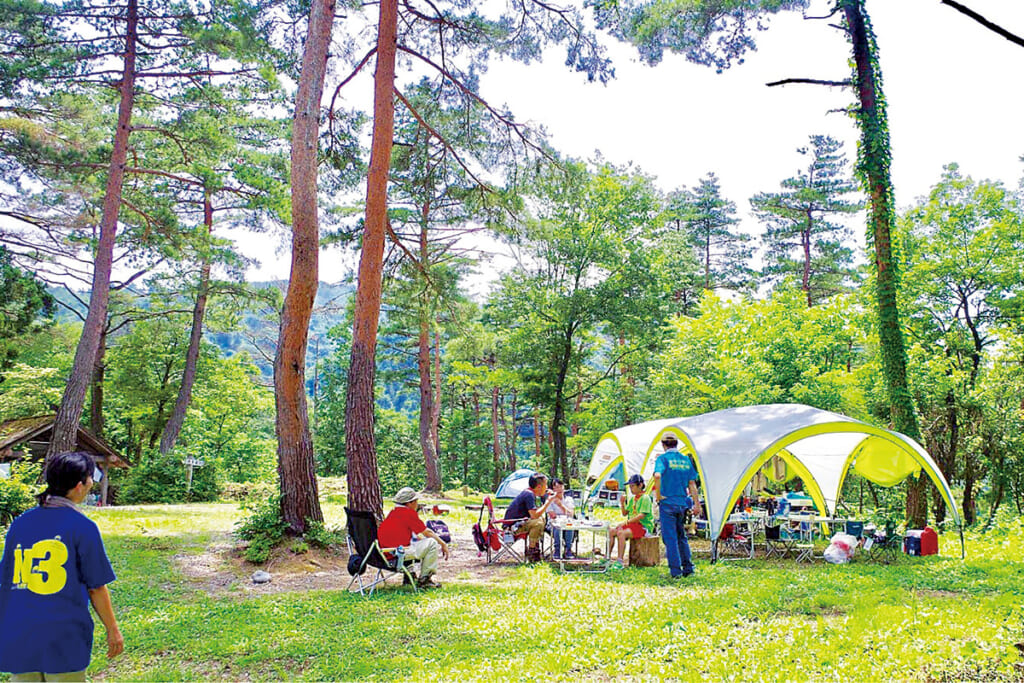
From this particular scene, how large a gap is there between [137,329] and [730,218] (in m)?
25.0

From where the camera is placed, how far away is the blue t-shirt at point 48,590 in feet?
8.25

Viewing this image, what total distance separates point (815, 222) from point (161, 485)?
25.4 meters

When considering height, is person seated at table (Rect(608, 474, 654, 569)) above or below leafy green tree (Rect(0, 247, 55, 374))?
below

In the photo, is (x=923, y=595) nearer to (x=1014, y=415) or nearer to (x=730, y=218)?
(x=1014, y=415)

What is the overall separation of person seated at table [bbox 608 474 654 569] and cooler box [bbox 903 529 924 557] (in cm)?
341

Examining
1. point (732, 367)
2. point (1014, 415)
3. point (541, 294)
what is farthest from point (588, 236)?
point (1014, 415)

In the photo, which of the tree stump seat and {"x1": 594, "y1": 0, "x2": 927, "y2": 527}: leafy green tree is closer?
the tree stump seat

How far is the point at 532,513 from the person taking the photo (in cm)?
835

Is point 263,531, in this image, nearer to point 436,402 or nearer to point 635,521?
point 635,521

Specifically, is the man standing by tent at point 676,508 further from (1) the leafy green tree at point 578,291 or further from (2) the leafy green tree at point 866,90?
(1) the leafy green tree at point 578,291

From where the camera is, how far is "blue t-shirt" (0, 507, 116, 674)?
99.0 inches

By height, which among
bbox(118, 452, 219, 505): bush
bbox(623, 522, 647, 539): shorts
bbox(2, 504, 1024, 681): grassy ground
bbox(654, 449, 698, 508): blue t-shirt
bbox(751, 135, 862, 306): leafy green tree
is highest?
bbox(751, 135, 862, 306): leafy green tree

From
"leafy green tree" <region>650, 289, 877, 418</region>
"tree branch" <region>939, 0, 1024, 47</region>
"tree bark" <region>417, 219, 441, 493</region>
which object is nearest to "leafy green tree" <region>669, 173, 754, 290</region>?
"leafy green tree" <region>650, 289, 877, 418</region>

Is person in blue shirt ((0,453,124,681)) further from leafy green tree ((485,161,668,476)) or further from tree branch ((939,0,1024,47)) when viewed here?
leafy green tree ((485,161,668,476))
